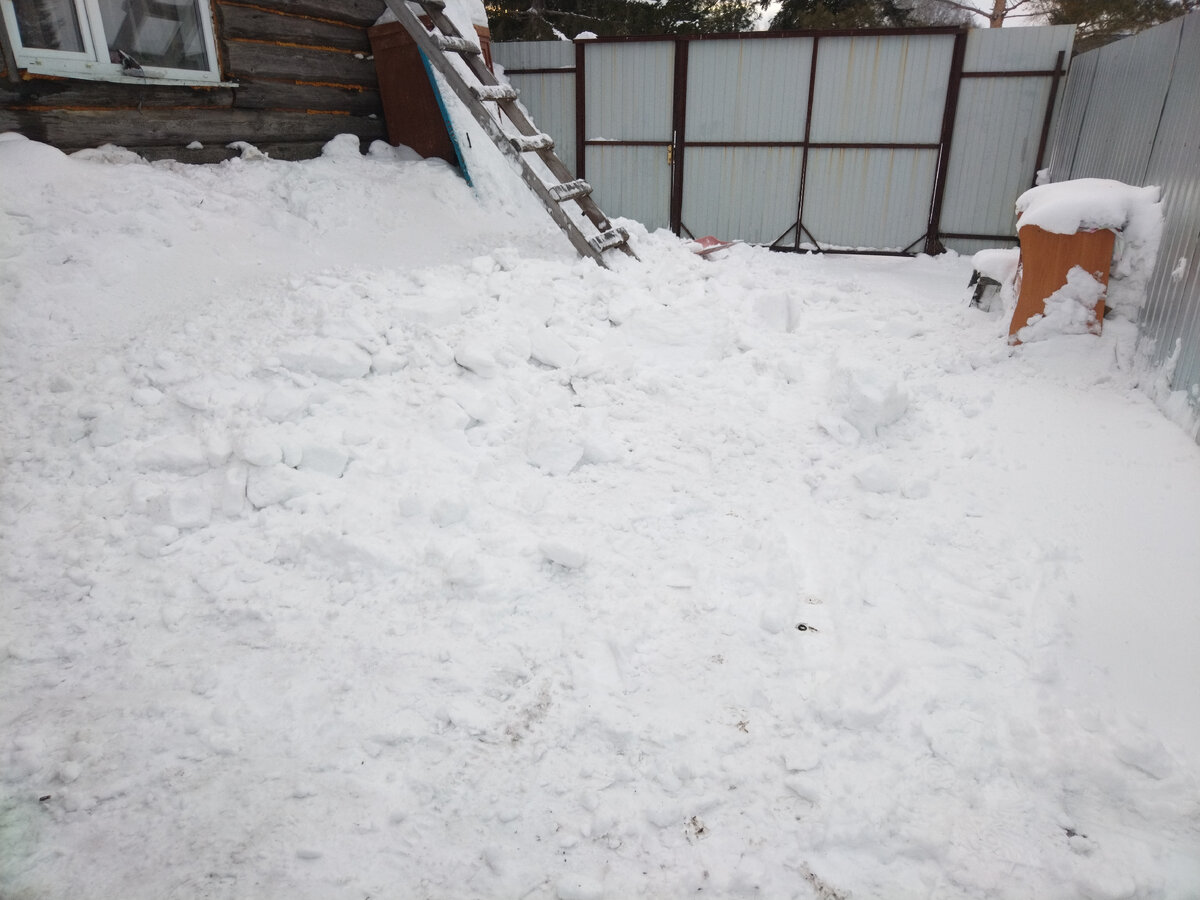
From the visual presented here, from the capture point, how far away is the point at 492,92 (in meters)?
5.94

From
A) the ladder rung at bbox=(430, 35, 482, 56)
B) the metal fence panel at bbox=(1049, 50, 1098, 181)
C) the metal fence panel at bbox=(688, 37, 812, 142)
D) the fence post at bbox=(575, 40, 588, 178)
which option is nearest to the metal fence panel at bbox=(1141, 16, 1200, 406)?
the metal fence panel at bbox=(1049, 50, 1098, 181)

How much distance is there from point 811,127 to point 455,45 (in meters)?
4.92

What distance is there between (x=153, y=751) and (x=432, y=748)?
2.75 ft

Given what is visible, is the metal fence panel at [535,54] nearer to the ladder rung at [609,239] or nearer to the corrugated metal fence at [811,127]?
the corrugated metal fence at [811,127]

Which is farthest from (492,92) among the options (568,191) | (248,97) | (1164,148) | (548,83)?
(1164,148)

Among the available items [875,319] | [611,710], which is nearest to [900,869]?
[611,710]

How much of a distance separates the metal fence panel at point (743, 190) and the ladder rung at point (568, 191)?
12.1ft

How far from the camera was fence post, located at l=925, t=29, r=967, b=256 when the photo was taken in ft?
27.4

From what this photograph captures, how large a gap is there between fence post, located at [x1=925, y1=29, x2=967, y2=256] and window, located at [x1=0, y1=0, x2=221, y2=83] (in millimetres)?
7808

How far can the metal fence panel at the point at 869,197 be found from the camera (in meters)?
8.87

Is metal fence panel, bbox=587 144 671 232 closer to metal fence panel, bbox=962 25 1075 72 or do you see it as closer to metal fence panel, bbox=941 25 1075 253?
metal fence panel, bbox=941 25 1075 253

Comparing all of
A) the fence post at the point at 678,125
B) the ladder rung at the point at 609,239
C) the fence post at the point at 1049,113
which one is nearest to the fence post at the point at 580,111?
the fence post at the point at 678,125

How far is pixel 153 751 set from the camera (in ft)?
7.17

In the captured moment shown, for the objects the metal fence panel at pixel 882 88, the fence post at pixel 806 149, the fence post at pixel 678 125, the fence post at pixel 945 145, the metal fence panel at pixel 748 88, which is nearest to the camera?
the fence post at pixel 945 145
